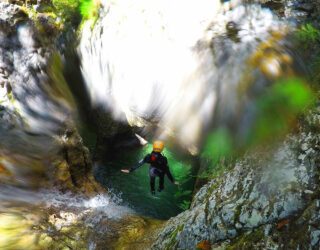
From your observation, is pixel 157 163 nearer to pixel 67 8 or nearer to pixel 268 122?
pixel 268 122

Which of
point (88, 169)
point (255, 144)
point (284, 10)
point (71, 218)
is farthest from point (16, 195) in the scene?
point (284, 10)

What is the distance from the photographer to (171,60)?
29.7 feet

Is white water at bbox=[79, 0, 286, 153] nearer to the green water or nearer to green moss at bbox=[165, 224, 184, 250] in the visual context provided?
the green water

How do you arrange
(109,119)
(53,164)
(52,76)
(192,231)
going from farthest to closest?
(109,119) < (52,76) < (53,164) < (192,231)

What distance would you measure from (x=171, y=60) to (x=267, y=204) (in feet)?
18.8

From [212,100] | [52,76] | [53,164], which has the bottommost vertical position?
[53,164]

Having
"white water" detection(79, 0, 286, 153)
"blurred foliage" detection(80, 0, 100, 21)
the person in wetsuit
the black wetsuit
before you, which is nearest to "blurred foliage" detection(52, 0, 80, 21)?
"blurred foliage" detection(80, 0, 100, 21)

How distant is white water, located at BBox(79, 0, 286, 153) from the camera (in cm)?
790

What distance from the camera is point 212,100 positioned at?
7.78 meters

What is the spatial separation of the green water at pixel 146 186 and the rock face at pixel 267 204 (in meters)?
4.12

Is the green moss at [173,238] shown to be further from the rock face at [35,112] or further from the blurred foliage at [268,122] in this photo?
the rock face at [35,112]

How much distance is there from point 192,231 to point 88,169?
4398mm

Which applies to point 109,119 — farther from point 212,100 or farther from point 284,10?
point 284,10

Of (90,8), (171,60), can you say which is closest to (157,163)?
(171,60)
